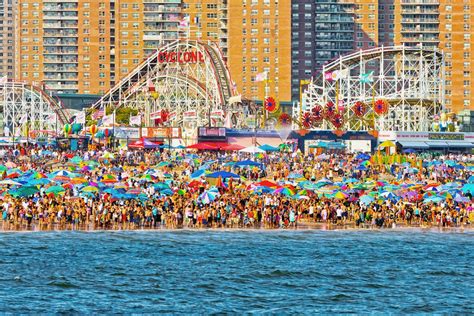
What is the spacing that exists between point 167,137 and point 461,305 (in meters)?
92.7

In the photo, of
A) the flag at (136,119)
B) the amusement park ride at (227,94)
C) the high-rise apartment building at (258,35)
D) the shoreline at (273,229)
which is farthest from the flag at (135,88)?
the shoreline at (273,229)

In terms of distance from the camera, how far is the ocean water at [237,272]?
158 feet

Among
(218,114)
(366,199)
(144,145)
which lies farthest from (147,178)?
(218,114)

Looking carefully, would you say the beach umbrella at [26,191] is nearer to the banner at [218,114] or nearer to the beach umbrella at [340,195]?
the beach umbrella at [340,195]

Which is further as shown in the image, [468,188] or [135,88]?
[135,88]

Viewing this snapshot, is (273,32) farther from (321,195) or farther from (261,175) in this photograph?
(321,195)

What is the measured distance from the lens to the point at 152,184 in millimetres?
80312

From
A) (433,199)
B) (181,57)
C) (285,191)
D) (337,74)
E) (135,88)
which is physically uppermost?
(181,57)

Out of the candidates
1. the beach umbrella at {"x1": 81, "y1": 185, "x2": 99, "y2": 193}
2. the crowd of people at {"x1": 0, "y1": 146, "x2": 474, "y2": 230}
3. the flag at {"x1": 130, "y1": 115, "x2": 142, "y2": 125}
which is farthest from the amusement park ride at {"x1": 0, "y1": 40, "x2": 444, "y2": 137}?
the beach umbrella at {"x1": 81, "y1": 185, "x2": 99, "y2": 193}

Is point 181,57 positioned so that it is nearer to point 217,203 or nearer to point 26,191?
point 217,203

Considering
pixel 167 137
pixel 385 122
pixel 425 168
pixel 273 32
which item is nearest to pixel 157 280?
pixel 425 168

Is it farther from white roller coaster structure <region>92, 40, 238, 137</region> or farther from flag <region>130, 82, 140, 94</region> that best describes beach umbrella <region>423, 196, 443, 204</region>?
flag <region>130, 82, 140, 94</region>

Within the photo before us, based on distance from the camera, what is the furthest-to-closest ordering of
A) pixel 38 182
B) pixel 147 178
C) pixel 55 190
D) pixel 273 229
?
1. pixel 147 178
2. pixel 38 182
3. pixel 55 190
4. pixel 273 229

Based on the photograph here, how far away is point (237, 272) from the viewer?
57.2 meters
